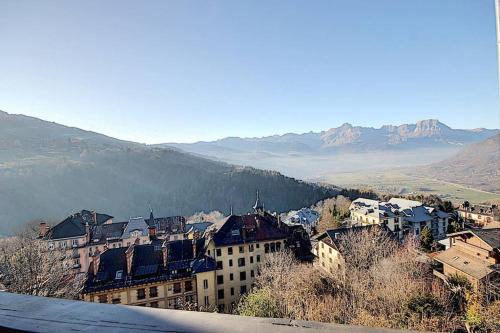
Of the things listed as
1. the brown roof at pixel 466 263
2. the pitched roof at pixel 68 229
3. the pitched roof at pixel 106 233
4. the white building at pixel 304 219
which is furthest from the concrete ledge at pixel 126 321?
the white building at pixel 304 219

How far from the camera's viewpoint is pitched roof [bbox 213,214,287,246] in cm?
2264

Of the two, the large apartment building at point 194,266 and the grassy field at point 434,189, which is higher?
the large apartment building at point 194,266

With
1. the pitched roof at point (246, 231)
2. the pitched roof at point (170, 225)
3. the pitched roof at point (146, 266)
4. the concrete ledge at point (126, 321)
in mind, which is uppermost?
the concrete ledge at point (126, 321)

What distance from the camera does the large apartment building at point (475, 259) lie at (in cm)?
1546

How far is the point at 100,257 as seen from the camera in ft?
63.2

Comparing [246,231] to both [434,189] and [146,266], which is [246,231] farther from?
[434,189]

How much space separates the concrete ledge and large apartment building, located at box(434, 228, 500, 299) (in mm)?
17741

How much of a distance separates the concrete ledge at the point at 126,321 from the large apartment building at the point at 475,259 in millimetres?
17741

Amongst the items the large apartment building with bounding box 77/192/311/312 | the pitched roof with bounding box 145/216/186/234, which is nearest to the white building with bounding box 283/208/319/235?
the pitched roof with bounding box 145/216/186/234

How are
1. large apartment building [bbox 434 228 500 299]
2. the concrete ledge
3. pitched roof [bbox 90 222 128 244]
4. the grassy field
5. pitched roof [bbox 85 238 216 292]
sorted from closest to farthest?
the concrete ledge
large apartment building [bbox 434 228 500 299]
pitched roof [bbox 85 238 216 292]
pitched roof [bbox 90 222 128 244]
the grassy field

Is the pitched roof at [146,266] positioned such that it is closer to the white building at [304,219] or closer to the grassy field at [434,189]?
the grassy field at [434,189]

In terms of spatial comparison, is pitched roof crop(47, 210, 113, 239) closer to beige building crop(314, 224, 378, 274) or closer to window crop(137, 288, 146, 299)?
window crop(137, 288, 146, 299)

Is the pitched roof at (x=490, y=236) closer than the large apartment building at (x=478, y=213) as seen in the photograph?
Yes

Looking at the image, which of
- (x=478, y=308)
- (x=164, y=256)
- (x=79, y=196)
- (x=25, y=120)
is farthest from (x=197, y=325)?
(x=25, y=120)
